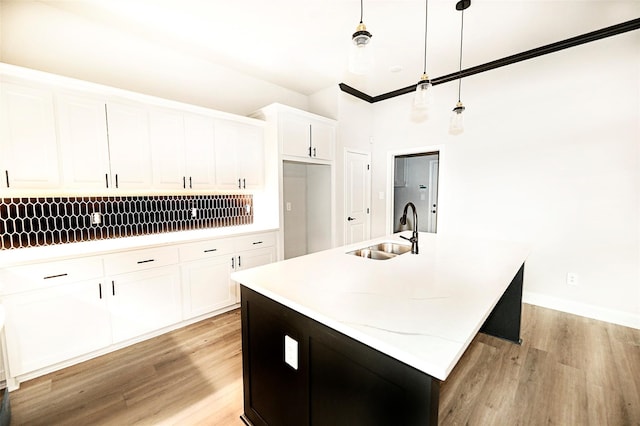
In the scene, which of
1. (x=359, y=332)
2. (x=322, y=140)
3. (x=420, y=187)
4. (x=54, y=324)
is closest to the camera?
(x=359, y=332)

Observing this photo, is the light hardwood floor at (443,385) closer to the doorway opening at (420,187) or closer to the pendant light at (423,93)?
the pendant light at (423,93)

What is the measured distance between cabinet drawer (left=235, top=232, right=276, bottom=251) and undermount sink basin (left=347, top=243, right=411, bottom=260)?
139cm

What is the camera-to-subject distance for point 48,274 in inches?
73.1

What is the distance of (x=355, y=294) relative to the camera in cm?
117

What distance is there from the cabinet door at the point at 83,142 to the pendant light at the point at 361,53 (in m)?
2.14

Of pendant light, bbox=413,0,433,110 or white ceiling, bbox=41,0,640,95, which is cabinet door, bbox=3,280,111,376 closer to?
white ceiling, bbox=41,0,640,95

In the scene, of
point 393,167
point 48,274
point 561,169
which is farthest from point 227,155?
point 561,169

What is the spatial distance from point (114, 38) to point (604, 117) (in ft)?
16.0

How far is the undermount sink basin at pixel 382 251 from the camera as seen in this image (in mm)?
2131

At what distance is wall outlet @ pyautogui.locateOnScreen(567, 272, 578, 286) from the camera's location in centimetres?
286

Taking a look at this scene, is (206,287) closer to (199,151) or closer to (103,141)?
(199,151)

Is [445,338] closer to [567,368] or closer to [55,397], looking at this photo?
[567,368]

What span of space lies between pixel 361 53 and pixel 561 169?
2.82m

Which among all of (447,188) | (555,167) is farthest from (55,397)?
(555,167)
